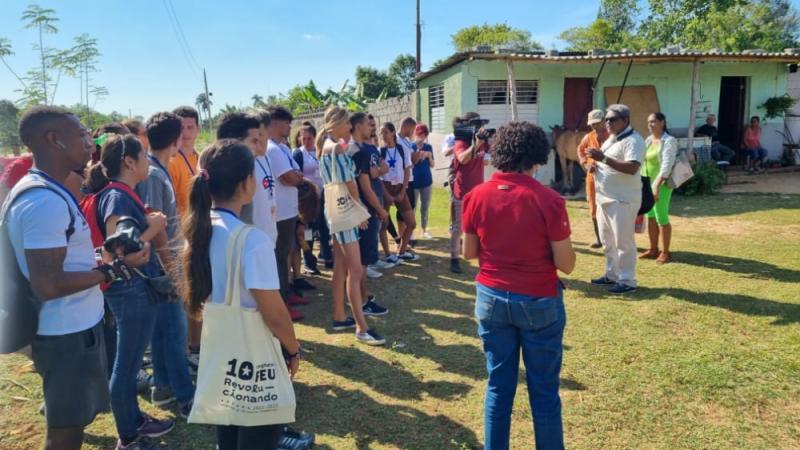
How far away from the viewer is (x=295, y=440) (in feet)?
9.95

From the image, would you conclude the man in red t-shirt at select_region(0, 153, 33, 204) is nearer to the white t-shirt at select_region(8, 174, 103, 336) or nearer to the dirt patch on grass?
the white t-shirt at select_region(8, 174, 103, 336)

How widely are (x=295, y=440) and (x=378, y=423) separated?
539mm

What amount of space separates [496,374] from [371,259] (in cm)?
232

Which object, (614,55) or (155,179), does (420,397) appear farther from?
(614,55)

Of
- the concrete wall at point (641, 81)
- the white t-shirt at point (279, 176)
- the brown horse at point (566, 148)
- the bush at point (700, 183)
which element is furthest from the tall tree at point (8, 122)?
the bush at point (700, 183)

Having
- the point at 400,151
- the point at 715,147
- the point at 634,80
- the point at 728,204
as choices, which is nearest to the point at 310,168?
the point at 400,151

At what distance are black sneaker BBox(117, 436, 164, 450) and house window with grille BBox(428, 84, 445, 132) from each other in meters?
12.6

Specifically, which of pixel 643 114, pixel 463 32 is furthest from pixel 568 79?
pixel 463 32

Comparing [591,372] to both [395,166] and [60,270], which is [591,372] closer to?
[60,270]

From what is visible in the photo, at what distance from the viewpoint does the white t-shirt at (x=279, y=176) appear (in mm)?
4523

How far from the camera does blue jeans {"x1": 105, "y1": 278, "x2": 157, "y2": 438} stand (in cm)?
288

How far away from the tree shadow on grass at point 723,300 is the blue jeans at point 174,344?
3984 millimetres

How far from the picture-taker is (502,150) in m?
2.66

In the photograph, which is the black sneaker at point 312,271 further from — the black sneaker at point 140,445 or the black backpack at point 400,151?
the black sneaker at point 140,445
